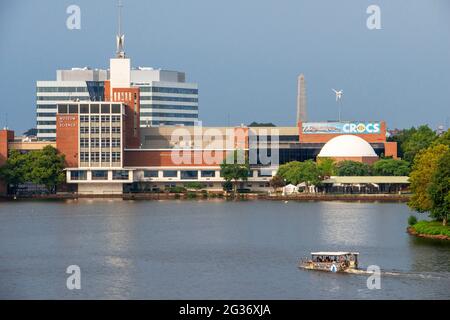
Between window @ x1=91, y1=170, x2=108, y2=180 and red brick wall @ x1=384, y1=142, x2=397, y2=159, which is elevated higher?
red brick wall @ x1=384, y1=142, x2=397, y2=159

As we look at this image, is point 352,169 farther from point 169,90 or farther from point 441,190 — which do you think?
point 441,190

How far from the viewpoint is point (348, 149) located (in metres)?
131

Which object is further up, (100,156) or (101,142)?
(101,142)

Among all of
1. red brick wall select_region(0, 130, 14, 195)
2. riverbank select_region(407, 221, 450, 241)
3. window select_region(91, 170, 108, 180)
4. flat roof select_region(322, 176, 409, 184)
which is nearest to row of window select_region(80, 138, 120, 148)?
window select_region(91, 170, 108, 180)

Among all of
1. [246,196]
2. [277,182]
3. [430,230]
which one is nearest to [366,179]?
[277,182]

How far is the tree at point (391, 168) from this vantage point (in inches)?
4796

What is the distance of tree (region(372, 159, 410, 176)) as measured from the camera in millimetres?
121812

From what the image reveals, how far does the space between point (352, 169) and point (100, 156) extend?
27102mm

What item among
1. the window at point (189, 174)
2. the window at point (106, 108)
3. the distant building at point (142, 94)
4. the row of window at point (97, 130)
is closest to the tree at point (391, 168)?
the window at point (189, 174)

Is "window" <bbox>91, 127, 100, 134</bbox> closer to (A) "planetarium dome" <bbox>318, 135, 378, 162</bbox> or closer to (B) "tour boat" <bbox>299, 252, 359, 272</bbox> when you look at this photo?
(A) "planetarium dome" <bbox>318, 135, 378, 162</bbox>

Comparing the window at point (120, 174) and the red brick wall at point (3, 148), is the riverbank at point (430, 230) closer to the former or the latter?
the window at point (120, 174)

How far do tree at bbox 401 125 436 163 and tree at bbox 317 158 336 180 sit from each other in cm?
1036
